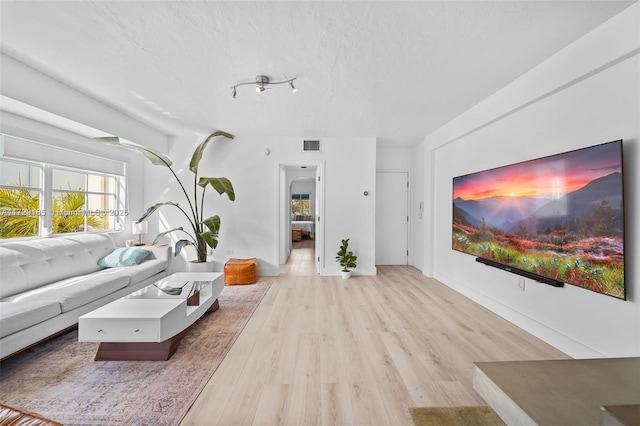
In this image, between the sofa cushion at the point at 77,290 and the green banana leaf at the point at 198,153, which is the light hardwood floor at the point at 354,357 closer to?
the sofa cushion at the point at 77,290

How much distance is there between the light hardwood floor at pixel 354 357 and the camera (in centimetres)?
160

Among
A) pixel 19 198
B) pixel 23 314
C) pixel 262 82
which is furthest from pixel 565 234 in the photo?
pixel 19 198

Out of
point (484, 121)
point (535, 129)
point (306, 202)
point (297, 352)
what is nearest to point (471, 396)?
point (297, 352)

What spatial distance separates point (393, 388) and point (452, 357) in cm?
71

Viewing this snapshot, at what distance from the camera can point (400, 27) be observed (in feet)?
6.23

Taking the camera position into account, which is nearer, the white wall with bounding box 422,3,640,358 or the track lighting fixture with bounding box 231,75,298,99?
the white wall with bounding box 422,3,640,358

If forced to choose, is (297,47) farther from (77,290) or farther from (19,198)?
(19,198)

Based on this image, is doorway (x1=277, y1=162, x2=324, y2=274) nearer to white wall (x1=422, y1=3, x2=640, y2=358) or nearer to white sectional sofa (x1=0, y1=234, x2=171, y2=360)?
white wall (x1=422, y1=3, x2=640, y2=358)

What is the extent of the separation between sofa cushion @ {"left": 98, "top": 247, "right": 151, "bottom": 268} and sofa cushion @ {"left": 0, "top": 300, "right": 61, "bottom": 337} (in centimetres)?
124

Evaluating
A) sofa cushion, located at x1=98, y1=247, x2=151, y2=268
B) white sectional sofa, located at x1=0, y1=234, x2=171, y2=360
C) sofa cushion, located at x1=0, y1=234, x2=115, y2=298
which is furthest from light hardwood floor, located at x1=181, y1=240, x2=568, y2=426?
sofa cushion, located at x1=0, y1=234, x2=115, y2=298

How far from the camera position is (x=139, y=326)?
194 centimetres

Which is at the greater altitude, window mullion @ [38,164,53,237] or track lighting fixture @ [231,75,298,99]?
track lighting fixture @ [231,75,298,99]

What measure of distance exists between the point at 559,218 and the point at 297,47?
2.67m

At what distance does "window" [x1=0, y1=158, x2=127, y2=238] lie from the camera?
2980mm
